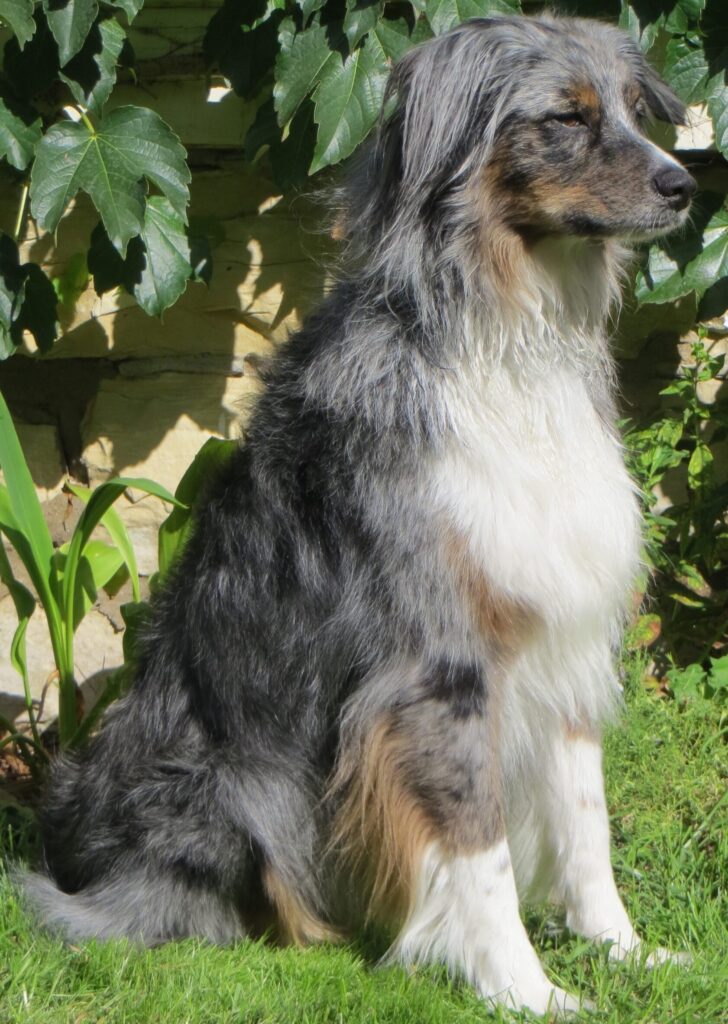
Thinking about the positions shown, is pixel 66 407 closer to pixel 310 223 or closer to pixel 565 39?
pixel 310 223

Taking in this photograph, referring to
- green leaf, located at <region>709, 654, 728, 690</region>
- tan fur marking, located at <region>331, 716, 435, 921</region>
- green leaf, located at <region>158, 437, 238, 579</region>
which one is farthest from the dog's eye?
green leaf, located at <region>709, 654, 728, 690</region>

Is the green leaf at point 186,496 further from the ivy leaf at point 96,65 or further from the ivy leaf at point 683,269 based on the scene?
the ivy leaf at point 683,269

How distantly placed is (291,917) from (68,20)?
7.37ft

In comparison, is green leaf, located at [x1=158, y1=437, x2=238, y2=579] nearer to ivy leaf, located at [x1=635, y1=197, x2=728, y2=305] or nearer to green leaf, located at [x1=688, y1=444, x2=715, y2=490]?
ivy leaf, located at [x1=635, y1=197, x2=728, y2=305]

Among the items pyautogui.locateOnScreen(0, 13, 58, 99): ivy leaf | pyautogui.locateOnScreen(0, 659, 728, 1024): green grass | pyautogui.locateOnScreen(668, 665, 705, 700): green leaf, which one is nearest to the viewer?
pyautogui.locateOnScreen(0, 659, 728, 1024): green grass

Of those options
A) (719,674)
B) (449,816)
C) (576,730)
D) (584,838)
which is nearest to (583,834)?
(584,838)

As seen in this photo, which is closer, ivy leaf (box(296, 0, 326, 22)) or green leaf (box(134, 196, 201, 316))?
ivy leaf (box(296, 0, 326, 22))

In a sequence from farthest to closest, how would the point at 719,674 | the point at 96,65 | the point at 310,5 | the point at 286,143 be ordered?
the point at 719,674 < the point at 286,143 < the point at 96,65 < the point at 310,5

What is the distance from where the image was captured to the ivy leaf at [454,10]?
304cm

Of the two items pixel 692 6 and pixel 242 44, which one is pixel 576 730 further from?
pixel 242 44

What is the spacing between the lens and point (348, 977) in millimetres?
2711

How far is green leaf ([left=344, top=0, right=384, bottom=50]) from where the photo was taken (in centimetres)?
312

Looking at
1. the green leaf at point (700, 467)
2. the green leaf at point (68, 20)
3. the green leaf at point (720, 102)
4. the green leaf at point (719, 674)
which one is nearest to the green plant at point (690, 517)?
Answer: the green leaf at point (700, 467)

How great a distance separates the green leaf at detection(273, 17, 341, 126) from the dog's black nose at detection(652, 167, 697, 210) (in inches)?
43.8
